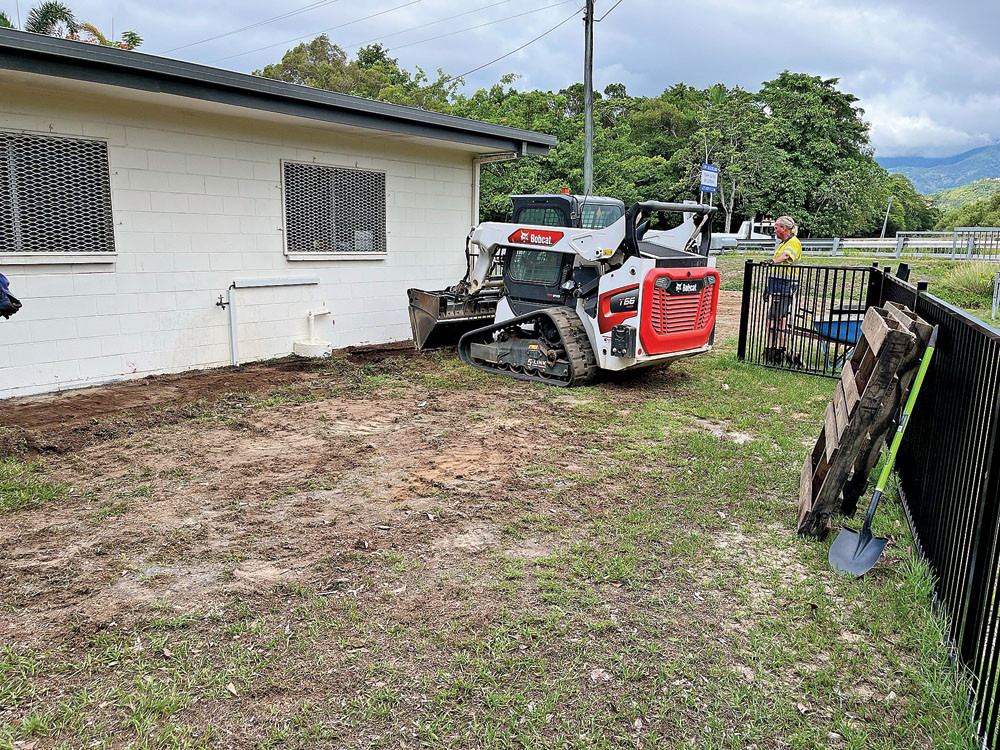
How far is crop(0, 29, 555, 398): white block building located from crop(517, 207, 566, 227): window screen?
2.09 metres

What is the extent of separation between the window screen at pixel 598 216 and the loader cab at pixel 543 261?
18mm

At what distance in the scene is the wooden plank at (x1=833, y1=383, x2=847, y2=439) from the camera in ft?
14.0

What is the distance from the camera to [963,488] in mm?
3309

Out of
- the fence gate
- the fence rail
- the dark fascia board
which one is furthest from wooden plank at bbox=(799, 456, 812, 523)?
the fence rail

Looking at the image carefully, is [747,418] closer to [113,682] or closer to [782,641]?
[782,641]

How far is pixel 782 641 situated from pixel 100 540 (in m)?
3.66

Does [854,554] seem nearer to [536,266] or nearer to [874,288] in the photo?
[874,288]

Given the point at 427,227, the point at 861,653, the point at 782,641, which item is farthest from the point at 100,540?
the point at 427,227

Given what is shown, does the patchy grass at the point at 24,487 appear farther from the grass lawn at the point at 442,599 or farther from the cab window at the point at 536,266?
the cab window at the point at 536,266

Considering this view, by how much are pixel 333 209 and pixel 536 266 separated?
10.5 feet

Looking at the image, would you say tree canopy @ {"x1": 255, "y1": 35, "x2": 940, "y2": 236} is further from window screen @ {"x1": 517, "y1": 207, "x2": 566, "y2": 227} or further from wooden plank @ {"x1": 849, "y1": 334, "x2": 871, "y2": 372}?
wooden plank @ {"x1": 849, "y1": 334, "x2": 871, "y2": 372}

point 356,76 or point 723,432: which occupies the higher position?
point 356,76

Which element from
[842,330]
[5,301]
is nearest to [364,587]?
[5,301]

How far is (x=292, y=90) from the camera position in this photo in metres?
8.32
